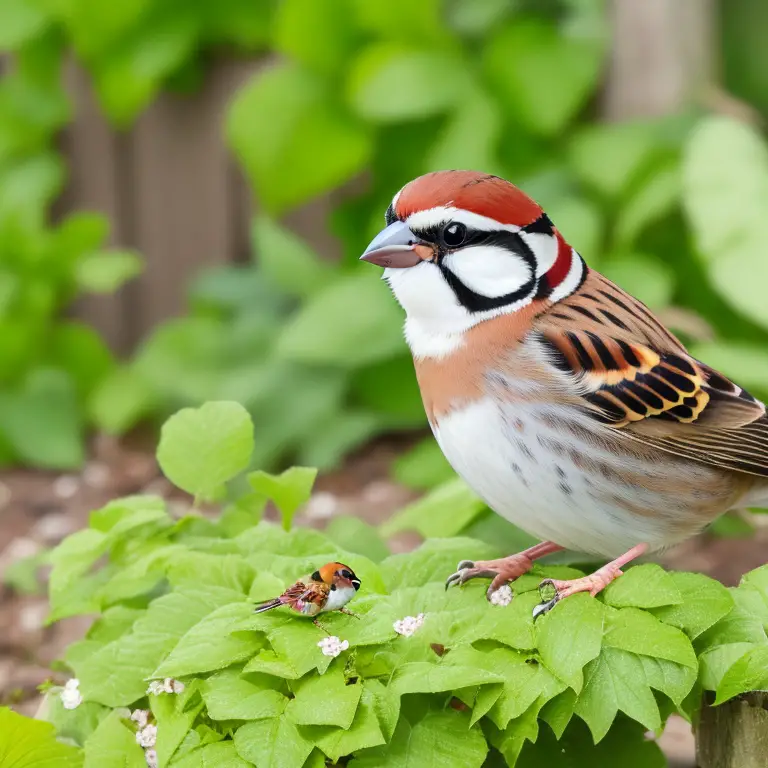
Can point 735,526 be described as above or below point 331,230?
below

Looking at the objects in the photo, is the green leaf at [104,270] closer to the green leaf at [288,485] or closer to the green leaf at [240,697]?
the green leaf at [288,485]

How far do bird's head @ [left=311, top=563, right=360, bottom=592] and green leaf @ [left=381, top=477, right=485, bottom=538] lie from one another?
2.33ft

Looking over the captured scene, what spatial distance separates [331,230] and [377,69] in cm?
79

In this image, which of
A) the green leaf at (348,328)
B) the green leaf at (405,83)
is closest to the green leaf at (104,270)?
the green leaf at (348,328)

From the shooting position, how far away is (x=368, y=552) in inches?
101

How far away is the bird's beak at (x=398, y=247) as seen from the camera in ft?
6.66

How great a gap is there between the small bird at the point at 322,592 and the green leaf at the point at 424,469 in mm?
2317

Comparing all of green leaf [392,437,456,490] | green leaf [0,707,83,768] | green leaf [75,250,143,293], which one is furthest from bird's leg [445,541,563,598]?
green leaf [75,250,143,293]

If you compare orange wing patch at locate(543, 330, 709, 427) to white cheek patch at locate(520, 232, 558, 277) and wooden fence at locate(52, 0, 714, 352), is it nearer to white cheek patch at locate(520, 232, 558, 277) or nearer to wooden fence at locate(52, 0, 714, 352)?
white cheek patch at locate(520, 232, 558, 277)

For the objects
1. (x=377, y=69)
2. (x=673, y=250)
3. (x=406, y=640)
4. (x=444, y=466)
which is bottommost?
(x=444, y=466)

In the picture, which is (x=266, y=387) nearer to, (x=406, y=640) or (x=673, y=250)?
(x=673, y=250)

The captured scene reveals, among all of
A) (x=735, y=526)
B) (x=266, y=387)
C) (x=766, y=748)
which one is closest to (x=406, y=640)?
(x=766, y=748)

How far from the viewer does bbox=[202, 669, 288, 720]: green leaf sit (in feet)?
6.20

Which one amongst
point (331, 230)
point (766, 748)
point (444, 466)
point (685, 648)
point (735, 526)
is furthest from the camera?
point (331, 230)
